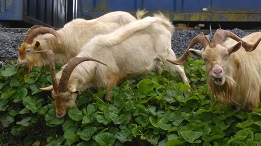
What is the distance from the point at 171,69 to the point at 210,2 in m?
3.97

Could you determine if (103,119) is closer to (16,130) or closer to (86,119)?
(86,119)

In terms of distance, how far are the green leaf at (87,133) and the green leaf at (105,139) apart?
0.16 m

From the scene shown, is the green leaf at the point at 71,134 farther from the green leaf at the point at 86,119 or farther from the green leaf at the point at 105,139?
the green leaf at the point at 105,139

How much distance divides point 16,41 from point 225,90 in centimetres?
585

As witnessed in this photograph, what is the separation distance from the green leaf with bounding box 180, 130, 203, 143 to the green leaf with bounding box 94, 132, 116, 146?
1.02 m

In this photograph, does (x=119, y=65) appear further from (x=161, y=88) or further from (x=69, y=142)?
(x=69, y=142)

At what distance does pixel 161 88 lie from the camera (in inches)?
336

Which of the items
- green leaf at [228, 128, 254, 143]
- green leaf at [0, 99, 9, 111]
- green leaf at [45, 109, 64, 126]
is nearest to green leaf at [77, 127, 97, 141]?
green leaf at [45, 109, 64, 126]

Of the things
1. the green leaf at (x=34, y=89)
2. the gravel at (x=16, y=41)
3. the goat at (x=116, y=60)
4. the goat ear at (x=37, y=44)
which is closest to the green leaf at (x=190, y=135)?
the goat at (x=116, y=60)

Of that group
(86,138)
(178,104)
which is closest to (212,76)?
(178,104)

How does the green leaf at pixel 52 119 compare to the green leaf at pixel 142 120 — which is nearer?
the green leaf at pixel 142 120

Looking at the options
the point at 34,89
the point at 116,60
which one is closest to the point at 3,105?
the point at 34,89

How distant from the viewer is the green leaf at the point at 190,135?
7.04 meters

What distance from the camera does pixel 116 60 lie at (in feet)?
29.0
